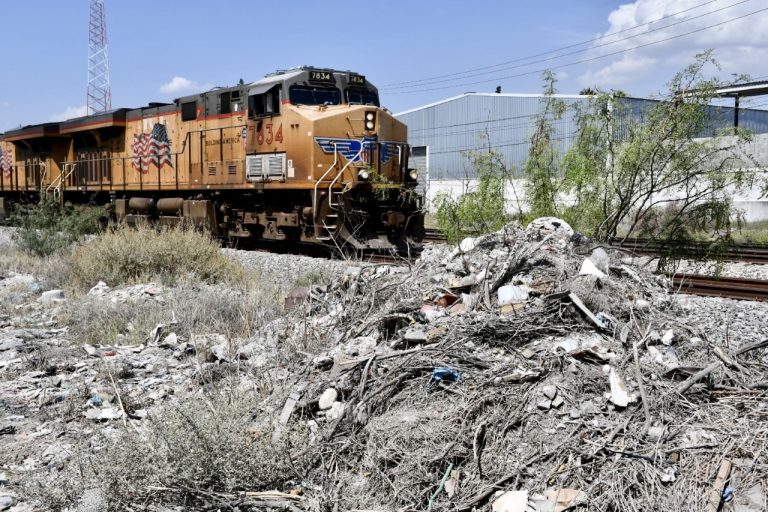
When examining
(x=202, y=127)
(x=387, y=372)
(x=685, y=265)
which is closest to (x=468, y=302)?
(x=387, y=372)

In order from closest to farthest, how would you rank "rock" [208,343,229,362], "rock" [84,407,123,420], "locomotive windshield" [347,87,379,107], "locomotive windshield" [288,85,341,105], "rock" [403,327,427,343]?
"rock" [403,327,427,343] → "rock" [84,407,123,420] → "rock" [208,343,229,362] → "locomotive windshield" [288,85,341,105] → "locomotive windshield" [347,87,379,107]

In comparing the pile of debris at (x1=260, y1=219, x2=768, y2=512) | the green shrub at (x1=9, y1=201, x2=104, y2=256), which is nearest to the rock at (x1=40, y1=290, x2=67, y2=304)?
the green shrub at (x1=9, y1=201, x2=104, y2=256)

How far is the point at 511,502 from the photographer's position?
3.04 m

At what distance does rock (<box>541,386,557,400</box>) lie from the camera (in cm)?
355

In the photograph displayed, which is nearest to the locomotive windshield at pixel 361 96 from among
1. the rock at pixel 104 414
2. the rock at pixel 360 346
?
the rock at pixel 360 346

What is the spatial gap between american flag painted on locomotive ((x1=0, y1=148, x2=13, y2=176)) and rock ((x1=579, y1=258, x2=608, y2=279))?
2368cm

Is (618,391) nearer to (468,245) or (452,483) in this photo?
(452,483)

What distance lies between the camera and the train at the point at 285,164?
11961mm

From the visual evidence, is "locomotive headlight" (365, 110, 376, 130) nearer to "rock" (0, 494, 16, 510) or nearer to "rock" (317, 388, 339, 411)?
"rock" (317, 388, 339, 411)

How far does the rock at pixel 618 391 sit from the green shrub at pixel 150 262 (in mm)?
6852

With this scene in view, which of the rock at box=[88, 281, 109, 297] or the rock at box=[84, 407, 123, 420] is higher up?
the rock at box=[88, 281, 109, 297]

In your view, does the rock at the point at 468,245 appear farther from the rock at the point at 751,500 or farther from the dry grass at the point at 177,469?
the rock at the point at 751,500

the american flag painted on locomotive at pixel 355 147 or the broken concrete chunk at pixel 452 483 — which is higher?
the american flag painted on locomotive at pixel 355 147

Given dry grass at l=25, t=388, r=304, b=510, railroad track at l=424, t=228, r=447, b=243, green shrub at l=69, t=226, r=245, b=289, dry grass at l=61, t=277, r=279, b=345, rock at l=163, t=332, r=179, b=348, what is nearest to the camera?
dry grass at l=25, t=388, r=304, b=510
